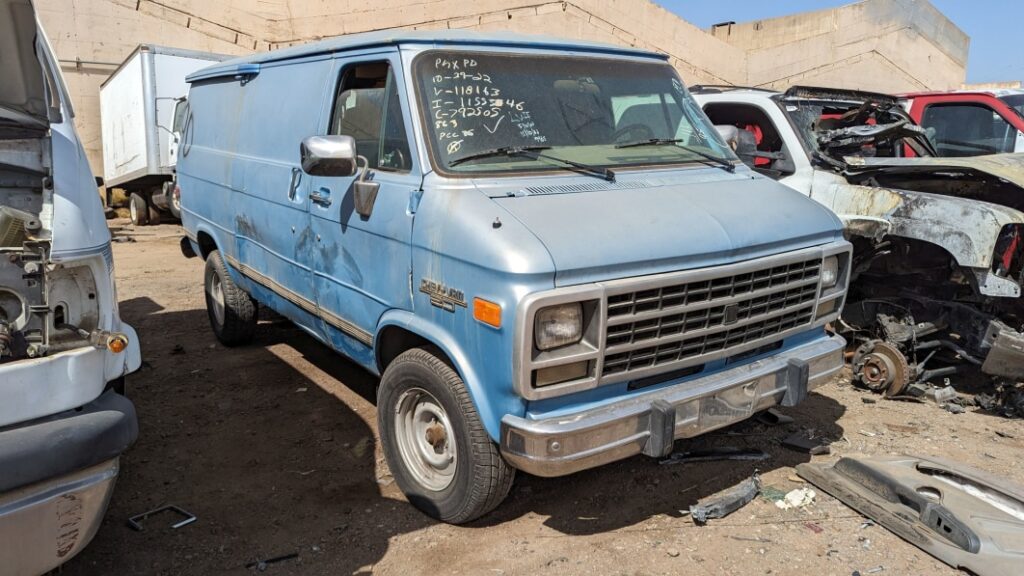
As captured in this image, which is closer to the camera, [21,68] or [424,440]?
[21,68]

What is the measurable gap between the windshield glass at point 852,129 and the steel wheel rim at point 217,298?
5.05 metres

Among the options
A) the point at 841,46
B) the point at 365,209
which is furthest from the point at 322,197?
the point at 841,46

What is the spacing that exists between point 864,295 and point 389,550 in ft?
14.3

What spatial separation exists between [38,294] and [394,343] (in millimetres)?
1656

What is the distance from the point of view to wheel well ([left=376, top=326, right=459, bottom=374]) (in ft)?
12.2

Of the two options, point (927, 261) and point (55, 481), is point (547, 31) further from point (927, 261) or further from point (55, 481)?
point (55, 481)

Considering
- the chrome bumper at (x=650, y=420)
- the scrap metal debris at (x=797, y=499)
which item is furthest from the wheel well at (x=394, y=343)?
the scrap metal debris at (x=797, y=499)

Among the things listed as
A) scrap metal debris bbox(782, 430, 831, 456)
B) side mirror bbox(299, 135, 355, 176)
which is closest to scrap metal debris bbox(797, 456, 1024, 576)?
scrap metal debris bbox(782, 430, 831, 456)

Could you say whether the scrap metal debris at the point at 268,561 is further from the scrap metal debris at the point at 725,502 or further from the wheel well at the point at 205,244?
the wheel well at the point at 205,244

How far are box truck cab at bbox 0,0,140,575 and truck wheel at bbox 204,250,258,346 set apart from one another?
314 centimetres

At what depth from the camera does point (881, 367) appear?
5449 millimetres

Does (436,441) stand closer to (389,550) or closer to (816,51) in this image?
(389,550)

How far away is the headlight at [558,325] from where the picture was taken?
2.96m

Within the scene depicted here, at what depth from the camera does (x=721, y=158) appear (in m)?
4.36
